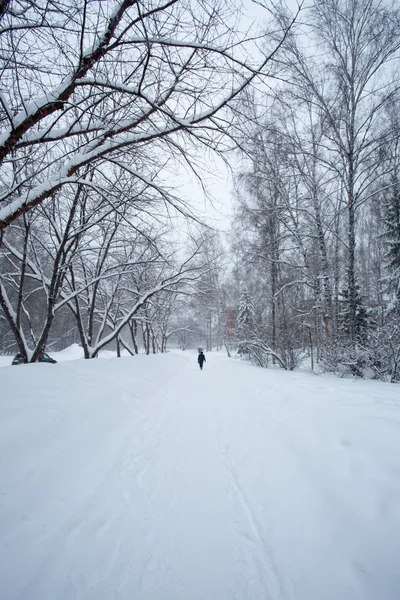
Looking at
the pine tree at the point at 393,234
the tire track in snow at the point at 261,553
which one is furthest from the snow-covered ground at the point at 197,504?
the pine tree at the point at 393,234

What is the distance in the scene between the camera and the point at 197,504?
210 centimetres

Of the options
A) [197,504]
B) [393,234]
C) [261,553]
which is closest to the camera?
[261,553]

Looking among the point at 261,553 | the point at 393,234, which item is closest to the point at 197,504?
the point at 261,553

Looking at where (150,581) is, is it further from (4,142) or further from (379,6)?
(379,6)

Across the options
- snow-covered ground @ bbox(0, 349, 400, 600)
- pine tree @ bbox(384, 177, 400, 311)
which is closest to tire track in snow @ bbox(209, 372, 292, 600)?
snow-covered ground @ bbox(0, 349, 400, 600)

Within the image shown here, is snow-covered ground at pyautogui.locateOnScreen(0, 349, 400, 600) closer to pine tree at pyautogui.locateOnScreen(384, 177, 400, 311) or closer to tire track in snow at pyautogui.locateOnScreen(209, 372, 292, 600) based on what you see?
tire track in snow at pyautogui.locateOnScreen(209, 372, 292, 600)

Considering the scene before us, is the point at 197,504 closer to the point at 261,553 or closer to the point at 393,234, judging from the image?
the point at 261,553

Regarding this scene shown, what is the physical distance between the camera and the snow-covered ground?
1386 mm

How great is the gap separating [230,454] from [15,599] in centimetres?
228

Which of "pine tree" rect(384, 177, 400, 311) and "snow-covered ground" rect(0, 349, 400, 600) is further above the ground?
"pine tree" rect(384, 177, 400, 311)

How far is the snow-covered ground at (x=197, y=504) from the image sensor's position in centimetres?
139

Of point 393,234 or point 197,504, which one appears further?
point 393,234

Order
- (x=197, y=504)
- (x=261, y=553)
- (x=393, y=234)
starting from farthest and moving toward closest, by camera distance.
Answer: (x=393, y=234), (x=197, y=504), (x=261, y=553)

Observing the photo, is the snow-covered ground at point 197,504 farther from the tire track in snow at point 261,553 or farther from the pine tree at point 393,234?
the pine tree at point 393,234
